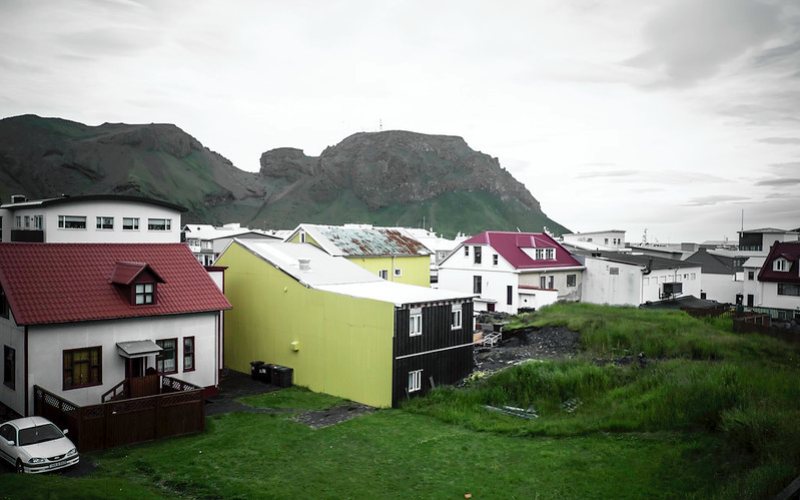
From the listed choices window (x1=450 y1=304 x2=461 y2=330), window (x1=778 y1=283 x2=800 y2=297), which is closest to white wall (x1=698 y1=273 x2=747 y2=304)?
window (x1=778 y1=283 x2=800 y2=297)

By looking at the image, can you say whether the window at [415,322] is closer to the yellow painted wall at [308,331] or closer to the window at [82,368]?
the yellow painted wall at [308,331]

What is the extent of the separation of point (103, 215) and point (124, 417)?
26.5 m

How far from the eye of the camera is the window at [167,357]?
24.1 metres

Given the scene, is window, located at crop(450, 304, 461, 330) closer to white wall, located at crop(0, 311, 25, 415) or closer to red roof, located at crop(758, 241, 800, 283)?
white wall, located at crop(0, 311, 25, 415)

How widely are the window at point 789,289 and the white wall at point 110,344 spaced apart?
46.6 meters

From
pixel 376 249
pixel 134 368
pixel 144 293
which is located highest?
pixel 376 249

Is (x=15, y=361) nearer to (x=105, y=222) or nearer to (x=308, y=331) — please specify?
(x=308, y=331)

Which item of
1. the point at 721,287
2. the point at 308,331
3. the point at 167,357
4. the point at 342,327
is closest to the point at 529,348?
the point at 342,327

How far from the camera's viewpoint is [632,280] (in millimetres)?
49938

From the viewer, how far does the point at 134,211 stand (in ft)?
139

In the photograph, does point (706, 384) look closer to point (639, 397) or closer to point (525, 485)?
point (639, 397)

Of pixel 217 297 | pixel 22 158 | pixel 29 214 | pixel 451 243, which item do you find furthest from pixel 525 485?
pixel 22 158

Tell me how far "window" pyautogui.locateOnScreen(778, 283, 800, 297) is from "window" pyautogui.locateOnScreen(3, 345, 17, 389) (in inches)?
2125

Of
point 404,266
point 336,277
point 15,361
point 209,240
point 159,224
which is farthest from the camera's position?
point 209,240
